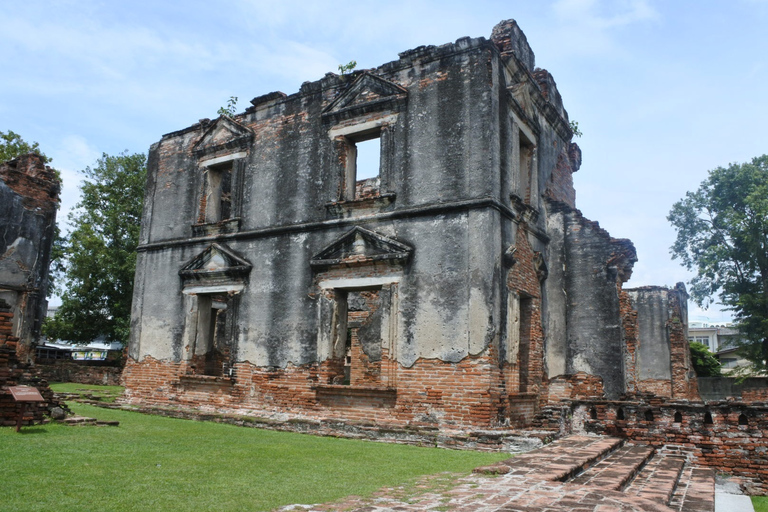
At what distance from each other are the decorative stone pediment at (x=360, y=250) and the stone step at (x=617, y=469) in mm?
4461

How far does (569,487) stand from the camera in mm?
5387

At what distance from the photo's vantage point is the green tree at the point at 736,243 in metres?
24.4

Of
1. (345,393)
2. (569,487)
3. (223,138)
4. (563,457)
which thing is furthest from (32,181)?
(569,487)

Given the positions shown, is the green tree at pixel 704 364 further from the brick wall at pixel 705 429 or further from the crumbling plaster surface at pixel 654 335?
the brick wall at pixel 705 429

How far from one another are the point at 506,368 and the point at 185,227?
7.84 m

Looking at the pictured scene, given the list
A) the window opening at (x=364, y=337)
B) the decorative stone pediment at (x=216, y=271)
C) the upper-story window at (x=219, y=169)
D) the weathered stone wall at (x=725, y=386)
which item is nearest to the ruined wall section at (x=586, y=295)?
the window opening at (x=364, y=337)

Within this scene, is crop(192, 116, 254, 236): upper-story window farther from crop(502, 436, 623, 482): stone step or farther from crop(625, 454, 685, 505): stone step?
crop(625, 454, 685, 505): stone step

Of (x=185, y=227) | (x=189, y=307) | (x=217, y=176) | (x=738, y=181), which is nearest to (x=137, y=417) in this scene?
(x=189, y=307)

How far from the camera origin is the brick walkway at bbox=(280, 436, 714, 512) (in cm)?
467

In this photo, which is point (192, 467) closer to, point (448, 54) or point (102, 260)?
point (448, 54)

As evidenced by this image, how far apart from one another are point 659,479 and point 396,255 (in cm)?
525

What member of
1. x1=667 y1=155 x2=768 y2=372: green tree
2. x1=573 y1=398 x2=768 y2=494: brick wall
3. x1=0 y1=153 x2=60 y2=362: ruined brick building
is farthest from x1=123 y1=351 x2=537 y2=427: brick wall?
x1=667 y1=155 x2=768 y2=372: green tree

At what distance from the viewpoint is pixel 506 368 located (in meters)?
9.98

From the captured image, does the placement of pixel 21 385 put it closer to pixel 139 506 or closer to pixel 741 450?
pixel 139 506
